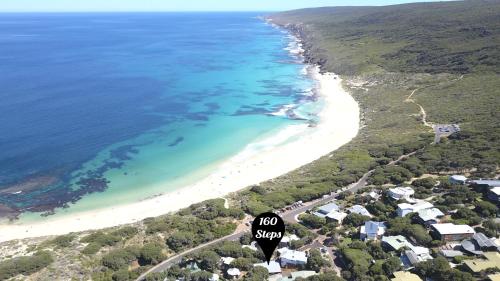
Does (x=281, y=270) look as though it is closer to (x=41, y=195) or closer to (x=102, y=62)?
(x=41, y=195)

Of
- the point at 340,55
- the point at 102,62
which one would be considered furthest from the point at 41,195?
the point at 340,55

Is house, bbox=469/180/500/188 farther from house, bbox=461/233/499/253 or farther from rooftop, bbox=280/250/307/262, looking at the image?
rooftop, bbox=280/250/307/262

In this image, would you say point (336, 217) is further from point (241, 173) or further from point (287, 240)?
point (241, 173)

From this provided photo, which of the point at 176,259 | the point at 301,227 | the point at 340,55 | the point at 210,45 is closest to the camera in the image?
the point at 176,259

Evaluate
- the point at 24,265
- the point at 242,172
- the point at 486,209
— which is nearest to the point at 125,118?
the point at 242,172

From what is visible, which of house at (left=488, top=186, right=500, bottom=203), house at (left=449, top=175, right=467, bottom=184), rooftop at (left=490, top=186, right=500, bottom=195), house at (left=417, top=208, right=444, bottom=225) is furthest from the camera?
house at (left=449, top=175, right=467, bottom=184)


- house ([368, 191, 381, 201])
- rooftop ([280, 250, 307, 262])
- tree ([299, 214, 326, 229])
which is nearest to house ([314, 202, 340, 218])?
tree ([299, 214, 326, 229])

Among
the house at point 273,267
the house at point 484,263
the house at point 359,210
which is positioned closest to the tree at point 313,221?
the house at point 359,210
